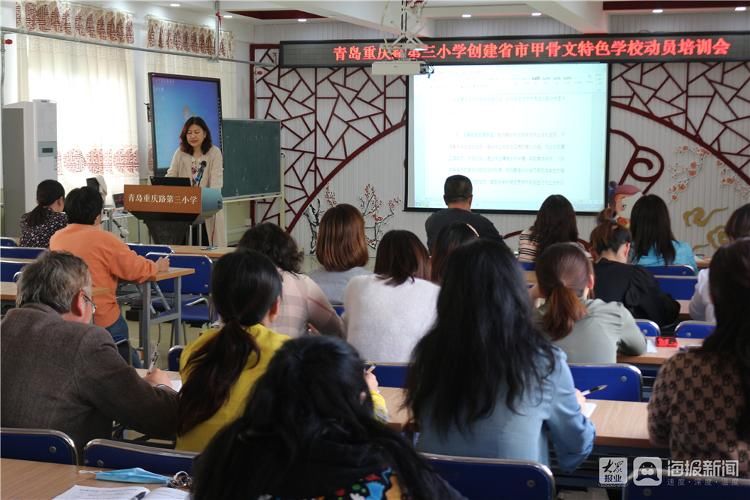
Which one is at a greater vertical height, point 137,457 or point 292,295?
point 292,295

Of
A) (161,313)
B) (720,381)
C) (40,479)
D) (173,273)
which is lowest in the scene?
(161,313)

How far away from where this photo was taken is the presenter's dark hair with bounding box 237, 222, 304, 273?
12.5 ft

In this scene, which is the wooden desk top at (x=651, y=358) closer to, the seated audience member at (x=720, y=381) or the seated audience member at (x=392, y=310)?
the seated audience member at (x=392, y=310)

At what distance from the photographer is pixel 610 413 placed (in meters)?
2.87

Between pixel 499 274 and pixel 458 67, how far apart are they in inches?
358

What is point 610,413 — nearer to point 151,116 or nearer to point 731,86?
point 151,116

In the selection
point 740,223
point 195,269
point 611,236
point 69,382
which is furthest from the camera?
point 195,269

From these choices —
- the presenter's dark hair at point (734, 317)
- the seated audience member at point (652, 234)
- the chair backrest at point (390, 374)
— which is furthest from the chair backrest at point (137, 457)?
the seated audience member at point (652, 234)

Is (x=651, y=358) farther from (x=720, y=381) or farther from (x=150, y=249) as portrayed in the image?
(x=150, y=249)

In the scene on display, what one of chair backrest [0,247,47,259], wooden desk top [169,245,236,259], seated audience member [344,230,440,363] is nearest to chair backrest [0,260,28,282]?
chair backrest [0,247,47,259]

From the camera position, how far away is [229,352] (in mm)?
2369

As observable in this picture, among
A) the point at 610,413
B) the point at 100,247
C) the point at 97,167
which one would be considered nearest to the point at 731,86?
the point at 97,167

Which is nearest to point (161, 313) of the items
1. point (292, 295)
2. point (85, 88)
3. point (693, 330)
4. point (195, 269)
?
point (195, 269)

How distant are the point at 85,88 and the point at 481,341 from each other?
7.65m
